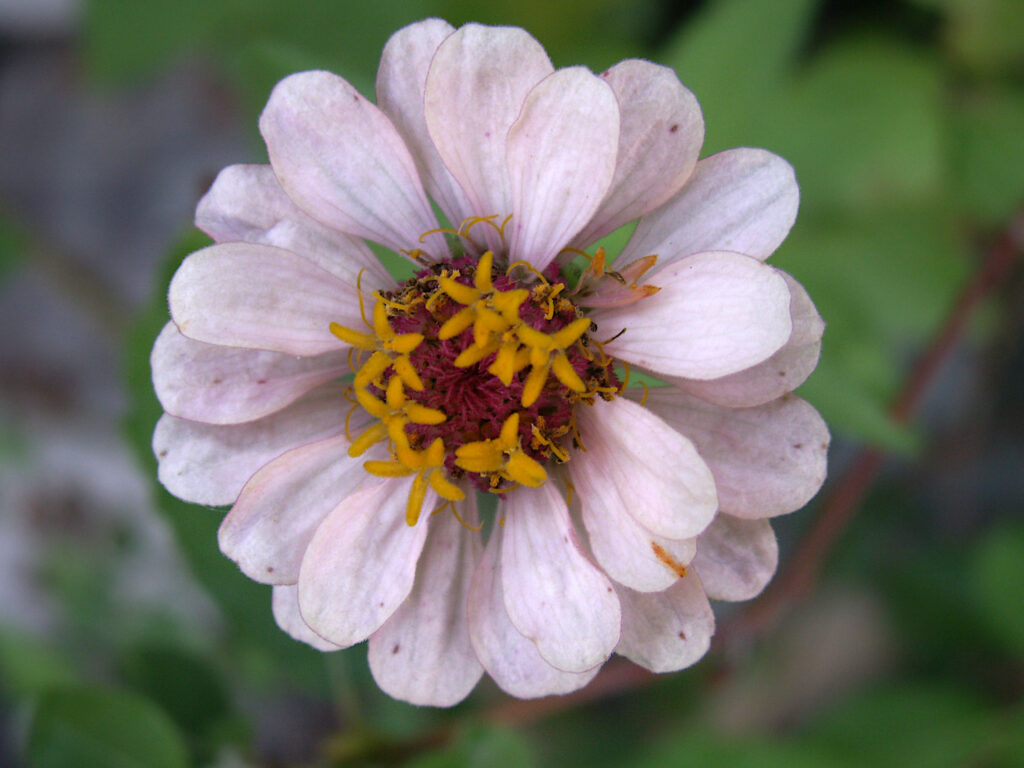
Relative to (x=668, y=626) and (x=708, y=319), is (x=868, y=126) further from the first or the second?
(x=668, y=626)

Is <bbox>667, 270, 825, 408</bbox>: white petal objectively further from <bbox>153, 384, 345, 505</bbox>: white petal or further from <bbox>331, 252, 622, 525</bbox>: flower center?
<bbox>153, 384, 345, 505</bbox>: white petal

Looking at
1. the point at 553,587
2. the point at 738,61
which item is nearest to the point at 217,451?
the point at 553,587

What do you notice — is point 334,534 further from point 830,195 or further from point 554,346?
point 830,195

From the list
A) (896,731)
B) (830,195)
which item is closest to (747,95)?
(830,195)

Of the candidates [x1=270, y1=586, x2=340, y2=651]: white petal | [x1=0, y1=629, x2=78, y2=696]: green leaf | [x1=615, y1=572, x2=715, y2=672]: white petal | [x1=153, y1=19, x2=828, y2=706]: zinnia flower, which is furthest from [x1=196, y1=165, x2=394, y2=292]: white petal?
[x1=0, y1=629, x2=78, y2=696]: green leaf

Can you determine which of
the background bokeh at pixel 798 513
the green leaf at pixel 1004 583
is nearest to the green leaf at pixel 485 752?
the background bokeh at pixel 798 513

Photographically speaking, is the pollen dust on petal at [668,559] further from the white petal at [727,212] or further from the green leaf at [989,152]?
the green leaf at [989,152]
